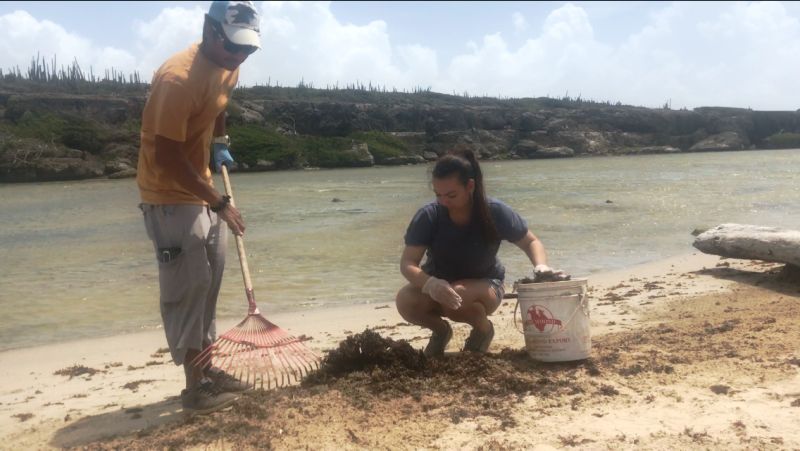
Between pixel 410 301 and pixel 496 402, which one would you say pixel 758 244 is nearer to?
pixel 410 301

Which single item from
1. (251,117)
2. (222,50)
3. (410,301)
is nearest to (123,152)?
(251,117)

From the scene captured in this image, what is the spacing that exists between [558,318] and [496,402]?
25.4 inches

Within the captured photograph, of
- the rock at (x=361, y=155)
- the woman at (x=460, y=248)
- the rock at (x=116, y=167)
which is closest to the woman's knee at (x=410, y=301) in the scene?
the woman at (x=460, y=248)

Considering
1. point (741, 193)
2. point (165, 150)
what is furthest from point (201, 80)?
point (741, 193)

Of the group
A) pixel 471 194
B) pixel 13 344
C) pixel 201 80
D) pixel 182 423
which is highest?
pixel 201 80

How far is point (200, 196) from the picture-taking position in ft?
9.82

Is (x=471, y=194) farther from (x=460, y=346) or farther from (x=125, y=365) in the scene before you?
(x=125, y=365)

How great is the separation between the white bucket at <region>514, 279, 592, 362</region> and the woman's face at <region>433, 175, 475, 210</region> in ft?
1.80

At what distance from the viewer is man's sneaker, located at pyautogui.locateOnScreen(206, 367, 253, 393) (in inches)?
129

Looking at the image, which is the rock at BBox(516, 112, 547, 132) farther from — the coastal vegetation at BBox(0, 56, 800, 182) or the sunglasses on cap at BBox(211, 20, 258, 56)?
the sunglasses on cap at BBox(211, 20, 258, 56)

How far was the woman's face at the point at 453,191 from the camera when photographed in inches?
138

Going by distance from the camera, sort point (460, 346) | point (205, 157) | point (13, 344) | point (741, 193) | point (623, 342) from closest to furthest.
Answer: point (205, 157) < point (623, 342) < point (460, 346) < point (13, 344) < point (741, 193)

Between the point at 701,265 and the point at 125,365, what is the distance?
18.9 ft

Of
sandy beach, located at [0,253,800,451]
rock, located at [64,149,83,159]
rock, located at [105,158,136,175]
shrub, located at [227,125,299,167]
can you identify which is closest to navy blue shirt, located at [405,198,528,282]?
sandy beach, located at [0,253,800,451]
